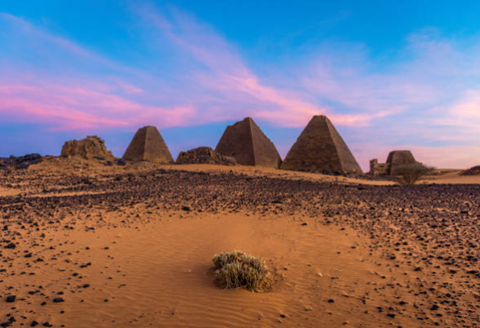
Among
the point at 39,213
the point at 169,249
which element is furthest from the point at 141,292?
the point at 39,213

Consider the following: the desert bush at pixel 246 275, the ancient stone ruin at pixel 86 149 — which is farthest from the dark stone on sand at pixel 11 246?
the ancient stone ruin at pixel 86 149

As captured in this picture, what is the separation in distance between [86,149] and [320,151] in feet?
66.5

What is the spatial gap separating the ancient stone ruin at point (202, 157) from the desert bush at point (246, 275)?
736 inches

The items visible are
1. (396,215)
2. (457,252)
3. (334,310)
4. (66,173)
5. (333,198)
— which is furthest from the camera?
(66,173)

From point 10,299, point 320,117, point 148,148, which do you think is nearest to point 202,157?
point 320,117

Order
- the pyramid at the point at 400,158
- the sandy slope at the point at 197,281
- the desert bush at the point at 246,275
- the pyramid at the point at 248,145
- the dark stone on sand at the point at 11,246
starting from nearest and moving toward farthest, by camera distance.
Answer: the sandy slope at the point at 197,281
the desert bush at the point at 246,275
the dark stone on sand at the point at 11,246
the pyramid at the point at 248,145
the pyramid at the point at 400,158

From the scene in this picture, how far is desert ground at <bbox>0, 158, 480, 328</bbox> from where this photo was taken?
367 centimetres

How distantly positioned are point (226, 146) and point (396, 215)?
25.1 meters

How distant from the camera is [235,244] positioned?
20.3 ft

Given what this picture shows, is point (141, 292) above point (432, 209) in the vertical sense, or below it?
below

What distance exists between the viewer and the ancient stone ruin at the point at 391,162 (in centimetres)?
3881

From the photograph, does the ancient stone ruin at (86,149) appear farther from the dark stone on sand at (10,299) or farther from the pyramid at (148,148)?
the dark stone on sand at (10,299)

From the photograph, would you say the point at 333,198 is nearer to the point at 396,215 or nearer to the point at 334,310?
the point at 396,215

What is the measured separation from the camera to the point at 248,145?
1177 inches
